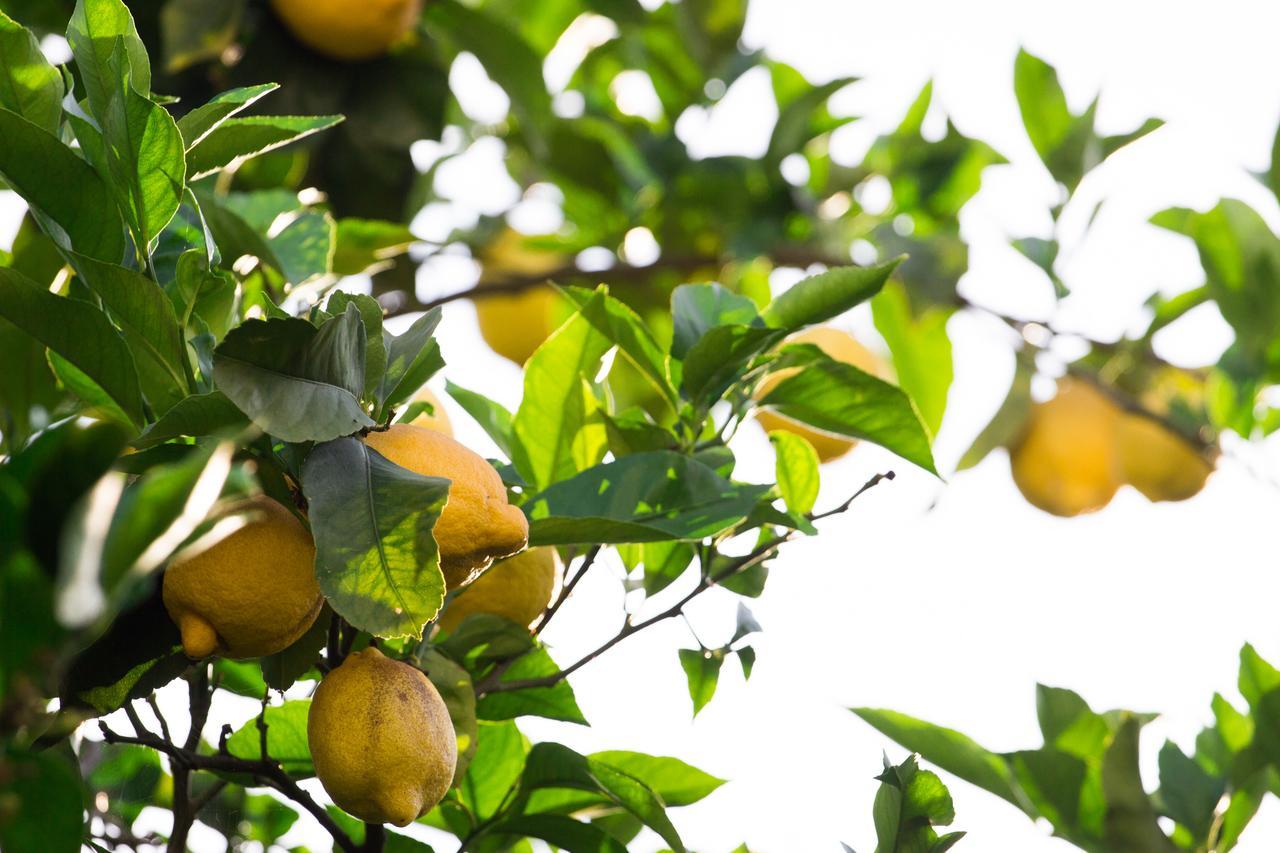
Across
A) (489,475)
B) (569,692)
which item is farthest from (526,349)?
(489,475)

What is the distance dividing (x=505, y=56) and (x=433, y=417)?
0.86 meters

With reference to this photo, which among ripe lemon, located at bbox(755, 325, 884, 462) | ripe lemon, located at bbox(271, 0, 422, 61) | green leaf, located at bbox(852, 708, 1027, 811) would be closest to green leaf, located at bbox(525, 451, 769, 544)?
green leaf, located at bbox(852, 708, 1027, 811)

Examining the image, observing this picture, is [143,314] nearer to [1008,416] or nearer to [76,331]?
[76,331]

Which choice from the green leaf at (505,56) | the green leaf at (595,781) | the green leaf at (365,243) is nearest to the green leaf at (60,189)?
the green leaf at (595,781)

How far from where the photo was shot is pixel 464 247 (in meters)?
2.10

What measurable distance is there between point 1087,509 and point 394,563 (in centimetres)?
172

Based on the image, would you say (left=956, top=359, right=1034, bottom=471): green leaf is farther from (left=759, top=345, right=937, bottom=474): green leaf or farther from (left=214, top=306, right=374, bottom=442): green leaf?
(left=214, top=306, right=374, bottom=442): green leaf

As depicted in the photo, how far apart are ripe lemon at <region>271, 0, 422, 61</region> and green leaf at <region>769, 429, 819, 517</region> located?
841 mm

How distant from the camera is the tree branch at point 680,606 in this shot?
971mm

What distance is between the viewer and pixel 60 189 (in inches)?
30.1

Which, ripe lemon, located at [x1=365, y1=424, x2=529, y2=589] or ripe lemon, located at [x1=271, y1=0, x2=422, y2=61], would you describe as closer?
ripe lemon, located at [x1=365, y1=424, x2=529, y2=589]

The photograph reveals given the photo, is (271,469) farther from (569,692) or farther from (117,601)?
(569,692)

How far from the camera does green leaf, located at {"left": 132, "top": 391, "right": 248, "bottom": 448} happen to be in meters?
0.70

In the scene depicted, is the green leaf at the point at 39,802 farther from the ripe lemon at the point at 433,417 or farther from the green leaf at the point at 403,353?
the ripe lemon at the point at 433,417
